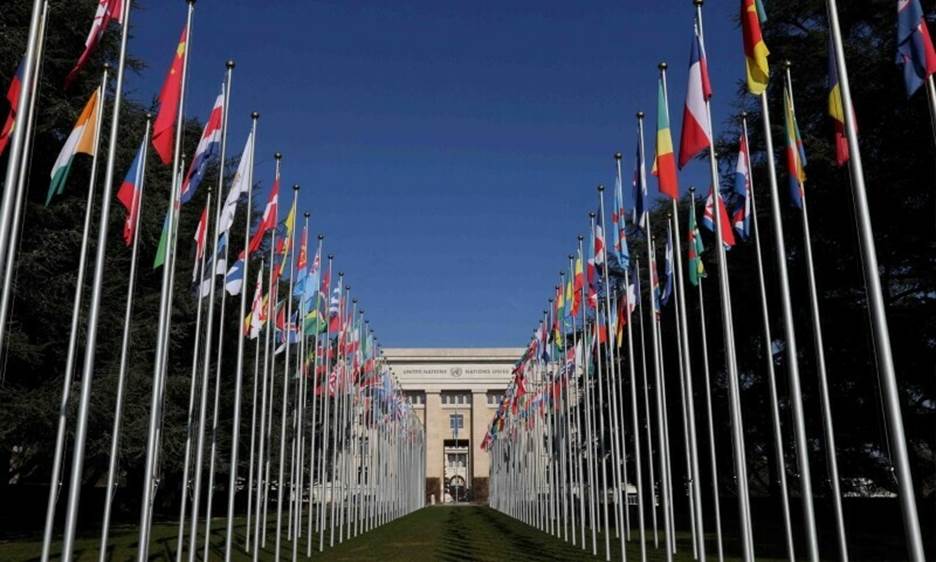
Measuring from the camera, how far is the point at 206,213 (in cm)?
1853

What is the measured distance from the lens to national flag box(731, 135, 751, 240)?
16594 millimetres

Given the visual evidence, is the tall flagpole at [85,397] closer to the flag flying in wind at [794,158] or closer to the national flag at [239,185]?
the national flag at [239,185]

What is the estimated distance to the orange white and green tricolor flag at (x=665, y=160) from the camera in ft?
51.8

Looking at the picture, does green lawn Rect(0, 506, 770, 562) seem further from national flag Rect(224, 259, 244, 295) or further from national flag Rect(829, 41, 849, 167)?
national flag Rect(829, 41, 849, 167)

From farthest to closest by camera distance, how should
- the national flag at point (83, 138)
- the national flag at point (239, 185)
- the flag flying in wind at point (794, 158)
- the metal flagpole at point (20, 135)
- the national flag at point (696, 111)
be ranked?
the national flag at point (239, 185) < the flag flying in wind at point (794, 158) < the national flag at point (696, 111) < the national flag at point (83, 138) < the metal flagpole at point (20, 135)

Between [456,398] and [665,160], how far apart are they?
307 feet

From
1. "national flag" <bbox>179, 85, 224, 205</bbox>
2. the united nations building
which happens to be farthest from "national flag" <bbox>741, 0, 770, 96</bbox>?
the united nations building

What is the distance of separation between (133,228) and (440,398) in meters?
92.8

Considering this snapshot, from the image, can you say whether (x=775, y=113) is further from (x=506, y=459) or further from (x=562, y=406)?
(x=506, y=459)

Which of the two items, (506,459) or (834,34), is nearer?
(834,34)

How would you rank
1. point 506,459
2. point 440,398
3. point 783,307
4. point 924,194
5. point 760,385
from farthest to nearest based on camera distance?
point 440,398, point 506,459, point 760,385, point 924,194, point 783,307

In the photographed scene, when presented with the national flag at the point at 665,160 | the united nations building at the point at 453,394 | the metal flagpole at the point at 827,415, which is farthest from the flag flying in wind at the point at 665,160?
the united nations building at the point at 453,394

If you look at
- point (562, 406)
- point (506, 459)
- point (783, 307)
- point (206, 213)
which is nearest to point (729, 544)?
point (562, 406)

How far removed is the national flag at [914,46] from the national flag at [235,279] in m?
14.2
